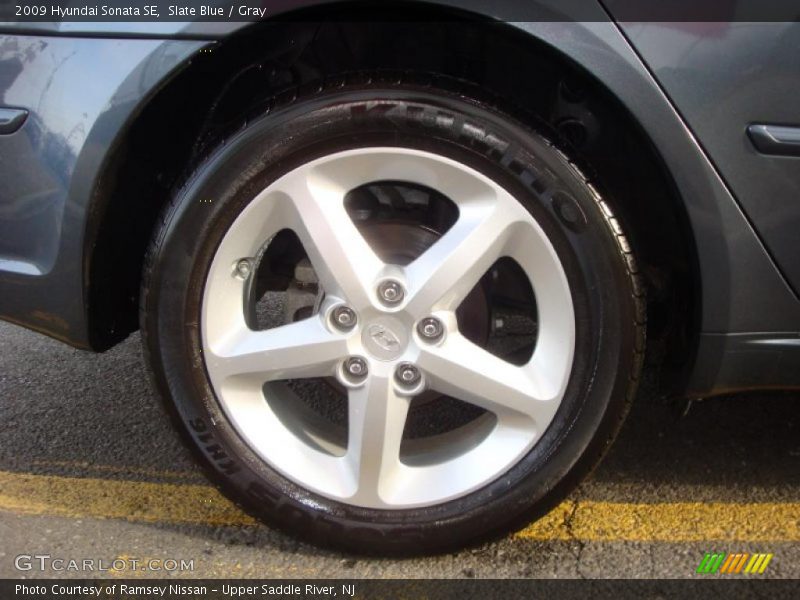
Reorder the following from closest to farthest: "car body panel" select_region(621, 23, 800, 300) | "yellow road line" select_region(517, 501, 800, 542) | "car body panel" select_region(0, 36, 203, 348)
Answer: "car body panel" select_region(621, 23, 800, 300), "car body panel" select_region(0, 36, 203, 348), "yellow road line" select_region(517, 501, 800, 542)

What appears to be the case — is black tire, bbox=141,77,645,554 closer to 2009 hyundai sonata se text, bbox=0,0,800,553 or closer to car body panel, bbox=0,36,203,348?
2009 hyundai sonata se text, bbox=0,0,800,553

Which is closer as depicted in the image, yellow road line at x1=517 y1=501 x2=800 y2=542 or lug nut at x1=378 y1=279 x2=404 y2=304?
lug nut at x1=378 y1=279 x2=404 y2=304

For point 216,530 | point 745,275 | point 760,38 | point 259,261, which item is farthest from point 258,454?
point 760,38

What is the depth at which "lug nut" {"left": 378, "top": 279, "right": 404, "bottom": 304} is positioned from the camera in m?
1.65

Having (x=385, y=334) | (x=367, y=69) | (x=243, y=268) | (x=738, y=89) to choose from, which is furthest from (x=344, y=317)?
(x=738, y=89)

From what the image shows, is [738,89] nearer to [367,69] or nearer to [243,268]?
[367,69]

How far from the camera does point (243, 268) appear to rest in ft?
5.69

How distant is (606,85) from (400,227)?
58 centimetres

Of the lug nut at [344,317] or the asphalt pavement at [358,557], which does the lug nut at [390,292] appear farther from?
the asphalt pavement at [358,557]

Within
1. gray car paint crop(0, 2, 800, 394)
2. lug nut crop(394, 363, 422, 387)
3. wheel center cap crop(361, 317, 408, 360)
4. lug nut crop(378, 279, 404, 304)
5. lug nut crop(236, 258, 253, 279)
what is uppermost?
gray car paint crop(0, 2, 800, 394)

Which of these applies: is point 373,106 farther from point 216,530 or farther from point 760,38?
point 216,530

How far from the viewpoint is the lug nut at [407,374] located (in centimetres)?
167

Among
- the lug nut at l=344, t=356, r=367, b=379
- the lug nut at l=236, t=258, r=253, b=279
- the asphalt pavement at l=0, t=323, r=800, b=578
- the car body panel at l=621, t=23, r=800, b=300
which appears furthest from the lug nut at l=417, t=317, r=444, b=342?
the car body panel at l=621, t=23, r=800, b=300

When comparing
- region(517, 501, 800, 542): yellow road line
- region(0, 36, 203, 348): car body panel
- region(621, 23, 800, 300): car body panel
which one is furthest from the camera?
region(517, 501, 800, 542): yellow road line
